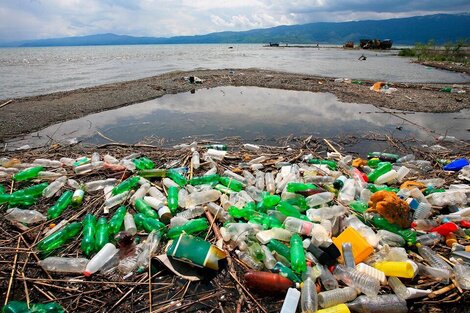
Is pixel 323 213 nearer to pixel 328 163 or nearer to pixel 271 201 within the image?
pixel 271 201

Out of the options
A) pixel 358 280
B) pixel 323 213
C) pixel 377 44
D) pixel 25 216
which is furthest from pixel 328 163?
pixel 377 44

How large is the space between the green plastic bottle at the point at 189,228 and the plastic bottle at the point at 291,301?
1151mm

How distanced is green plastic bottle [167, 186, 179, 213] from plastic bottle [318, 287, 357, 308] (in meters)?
1.87

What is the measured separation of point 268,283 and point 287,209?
3.40 feet

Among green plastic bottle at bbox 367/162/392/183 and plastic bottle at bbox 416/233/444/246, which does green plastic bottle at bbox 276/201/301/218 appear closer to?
plastic bottle at bbox 416/233/444/246

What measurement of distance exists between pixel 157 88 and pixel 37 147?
288 inches

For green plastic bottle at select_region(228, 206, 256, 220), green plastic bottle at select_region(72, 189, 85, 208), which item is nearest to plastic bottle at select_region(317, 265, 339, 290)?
green plastic bottle at select_region(228, 206, 256, 220)

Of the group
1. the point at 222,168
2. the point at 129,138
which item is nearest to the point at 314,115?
the point at 222,168

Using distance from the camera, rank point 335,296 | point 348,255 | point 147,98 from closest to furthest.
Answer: point 335,296 < point 348,255 < point 147,98

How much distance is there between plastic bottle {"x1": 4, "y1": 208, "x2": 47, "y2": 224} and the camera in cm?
297

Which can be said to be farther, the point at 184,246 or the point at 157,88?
the point at 157,88

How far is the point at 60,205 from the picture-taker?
10.3 ft

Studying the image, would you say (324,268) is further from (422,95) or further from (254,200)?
(422,95)

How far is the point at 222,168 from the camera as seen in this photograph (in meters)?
4.21
